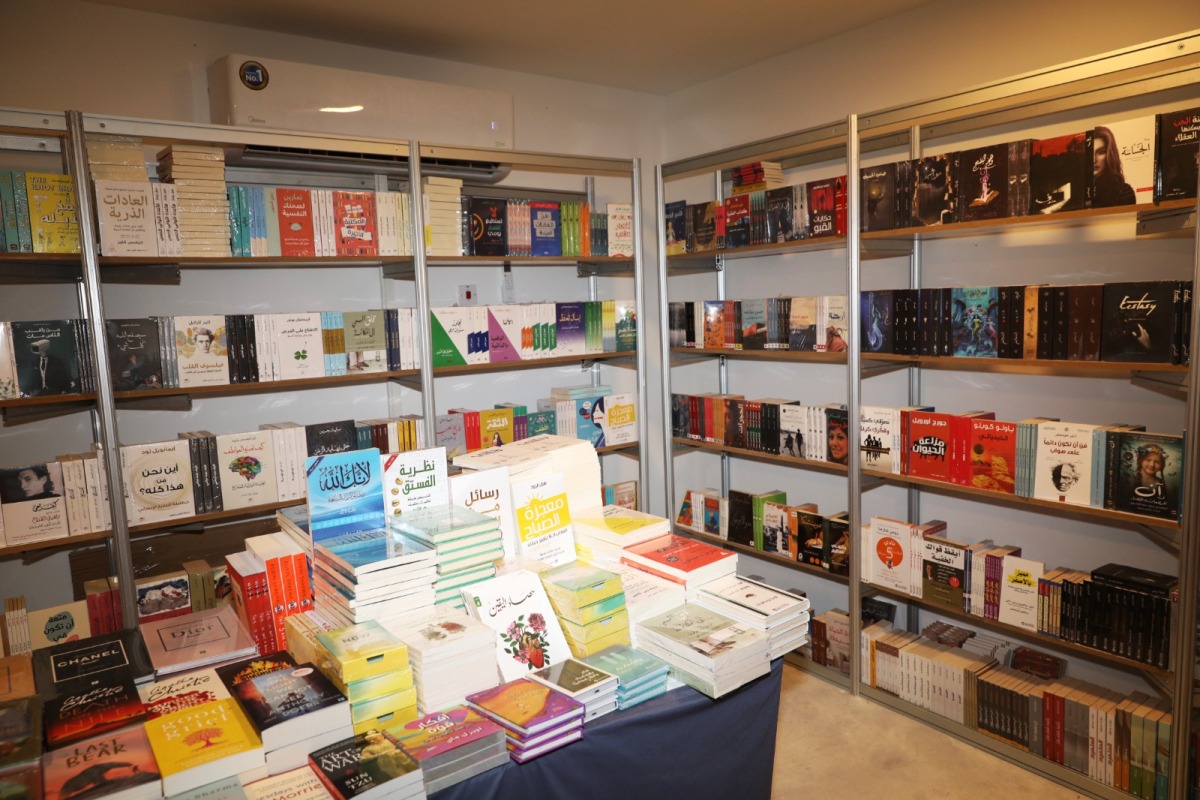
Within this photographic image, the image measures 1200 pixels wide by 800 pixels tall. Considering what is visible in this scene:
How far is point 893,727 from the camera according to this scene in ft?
11.2

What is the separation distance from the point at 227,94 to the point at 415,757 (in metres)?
2.84

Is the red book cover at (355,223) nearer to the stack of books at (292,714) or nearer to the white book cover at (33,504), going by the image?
the white book cover at (33,504)

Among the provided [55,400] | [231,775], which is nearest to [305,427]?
[55,400]

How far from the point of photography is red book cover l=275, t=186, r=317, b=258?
3.33m

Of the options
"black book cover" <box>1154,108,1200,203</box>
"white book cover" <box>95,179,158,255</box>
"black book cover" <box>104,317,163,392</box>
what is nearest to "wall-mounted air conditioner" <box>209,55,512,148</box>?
"white book cover" <box>95,179,158,255</box>

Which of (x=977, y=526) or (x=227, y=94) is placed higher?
(x=227, y=94)

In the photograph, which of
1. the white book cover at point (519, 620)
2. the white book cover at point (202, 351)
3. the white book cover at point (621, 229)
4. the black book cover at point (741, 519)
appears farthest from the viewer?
the white book cover at point (621, 229)

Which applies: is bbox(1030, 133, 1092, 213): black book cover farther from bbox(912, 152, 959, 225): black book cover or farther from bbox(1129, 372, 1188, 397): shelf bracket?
bbox(1129, 372, 1188, 397): shelf bracket

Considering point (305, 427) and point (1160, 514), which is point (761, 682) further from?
point (305, 427)

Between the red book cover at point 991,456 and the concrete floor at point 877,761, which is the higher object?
the red book cover at point 991,456

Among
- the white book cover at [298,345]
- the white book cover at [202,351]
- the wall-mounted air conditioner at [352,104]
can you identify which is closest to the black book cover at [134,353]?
the white book cover at [202,351]

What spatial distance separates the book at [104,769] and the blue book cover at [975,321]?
2.96m

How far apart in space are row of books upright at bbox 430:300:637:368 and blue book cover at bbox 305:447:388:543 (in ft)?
5.48

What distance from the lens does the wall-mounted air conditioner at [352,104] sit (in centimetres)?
333
